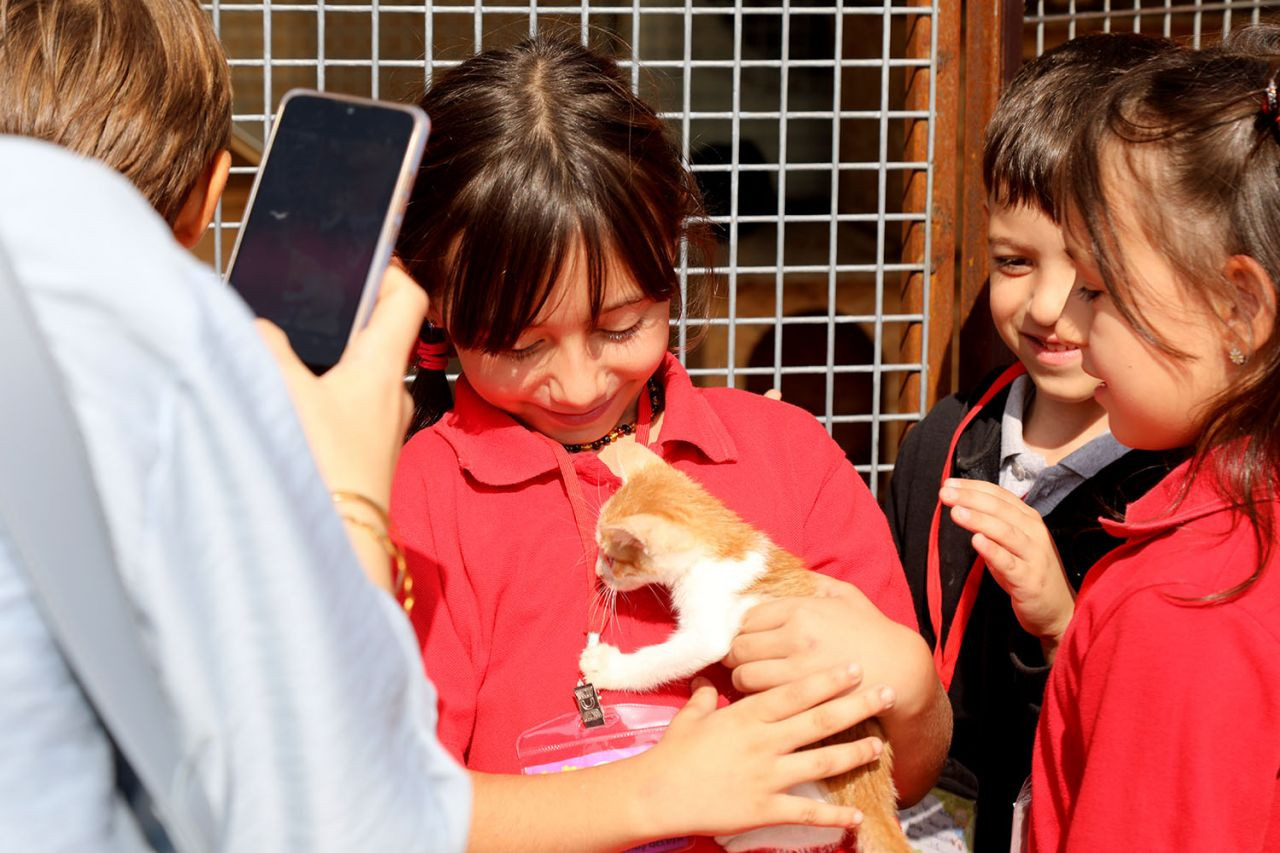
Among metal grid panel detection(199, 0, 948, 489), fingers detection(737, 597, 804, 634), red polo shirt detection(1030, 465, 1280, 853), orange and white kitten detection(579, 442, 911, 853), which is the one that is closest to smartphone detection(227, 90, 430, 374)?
orange and white kitten detection(579, 442, 911, 853)

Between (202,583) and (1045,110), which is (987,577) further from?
(202,583)

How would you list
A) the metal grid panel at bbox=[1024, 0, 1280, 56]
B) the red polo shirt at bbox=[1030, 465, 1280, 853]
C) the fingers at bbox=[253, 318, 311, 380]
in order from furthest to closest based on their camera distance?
the metal grid panel at bbox=[1024, 0, 1280, 56] → the red polo shirt at bbox=[1030, 465, 1280, 853] → the fingers at bbox=[253, 318, 311, 380]

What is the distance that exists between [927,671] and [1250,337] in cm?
45

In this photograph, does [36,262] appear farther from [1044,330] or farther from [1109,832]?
[1044,330]

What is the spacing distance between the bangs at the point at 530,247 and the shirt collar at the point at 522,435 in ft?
0.32

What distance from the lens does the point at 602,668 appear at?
3.90ft

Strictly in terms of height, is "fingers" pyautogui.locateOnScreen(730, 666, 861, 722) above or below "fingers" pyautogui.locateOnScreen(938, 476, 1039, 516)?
below

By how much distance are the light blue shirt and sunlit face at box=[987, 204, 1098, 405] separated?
4.02 feet

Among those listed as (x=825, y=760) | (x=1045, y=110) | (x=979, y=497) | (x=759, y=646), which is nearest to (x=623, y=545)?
(x=759, y=646)

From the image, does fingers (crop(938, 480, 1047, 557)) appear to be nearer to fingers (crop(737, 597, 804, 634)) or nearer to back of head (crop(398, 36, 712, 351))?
fingers (crop(737, 597, 804, 634))

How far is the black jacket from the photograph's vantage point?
5.14ft

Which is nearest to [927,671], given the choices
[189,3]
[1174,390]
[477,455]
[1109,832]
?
[1109,832]

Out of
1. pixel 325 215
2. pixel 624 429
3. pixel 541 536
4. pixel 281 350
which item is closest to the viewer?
pixel 281 350

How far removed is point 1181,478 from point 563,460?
63 cm
